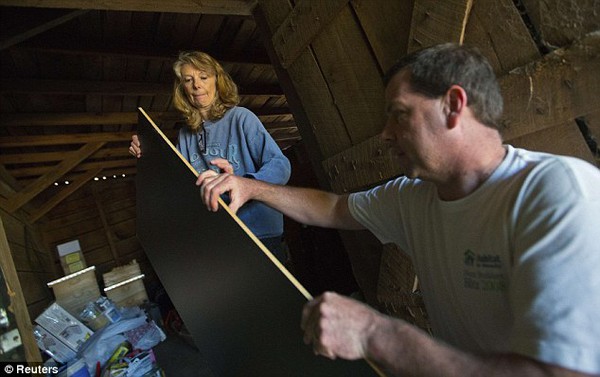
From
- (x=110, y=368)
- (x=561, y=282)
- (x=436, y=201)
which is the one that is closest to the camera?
(x=561, y=282)

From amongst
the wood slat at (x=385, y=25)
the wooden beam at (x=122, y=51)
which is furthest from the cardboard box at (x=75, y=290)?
the wood slat at (x=385, y=25)

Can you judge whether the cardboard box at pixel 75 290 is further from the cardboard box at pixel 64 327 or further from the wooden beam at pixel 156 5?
the wooden beam at pixel 156 5

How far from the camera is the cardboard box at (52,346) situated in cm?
Result: 326

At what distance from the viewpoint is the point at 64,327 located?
3490 millimetres

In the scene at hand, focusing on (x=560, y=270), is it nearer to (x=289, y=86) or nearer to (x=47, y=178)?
(x=289, y=86)

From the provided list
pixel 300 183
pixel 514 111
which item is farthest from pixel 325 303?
pixel 300 183

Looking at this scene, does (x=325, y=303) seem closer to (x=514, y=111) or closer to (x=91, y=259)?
(x=514, y=111)

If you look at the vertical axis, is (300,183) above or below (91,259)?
below

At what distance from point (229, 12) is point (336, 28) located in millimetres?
881

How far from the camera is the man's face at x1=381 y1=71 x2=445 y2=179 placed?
88 centimetres

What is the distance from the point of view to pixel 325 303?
740 mm

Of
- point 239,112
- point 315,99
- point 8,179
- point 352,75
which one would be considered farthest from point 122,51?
point 8,179

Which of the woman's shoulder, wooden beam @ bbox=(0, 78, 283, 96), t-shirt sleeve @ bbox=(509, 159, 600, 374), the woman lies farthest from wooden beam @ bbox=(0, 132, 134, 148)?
t-shirt sleeve @ bbox=(509, 159, 600, 374)

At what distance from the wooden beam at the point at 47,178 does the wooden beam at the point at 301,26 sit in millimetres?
4144
